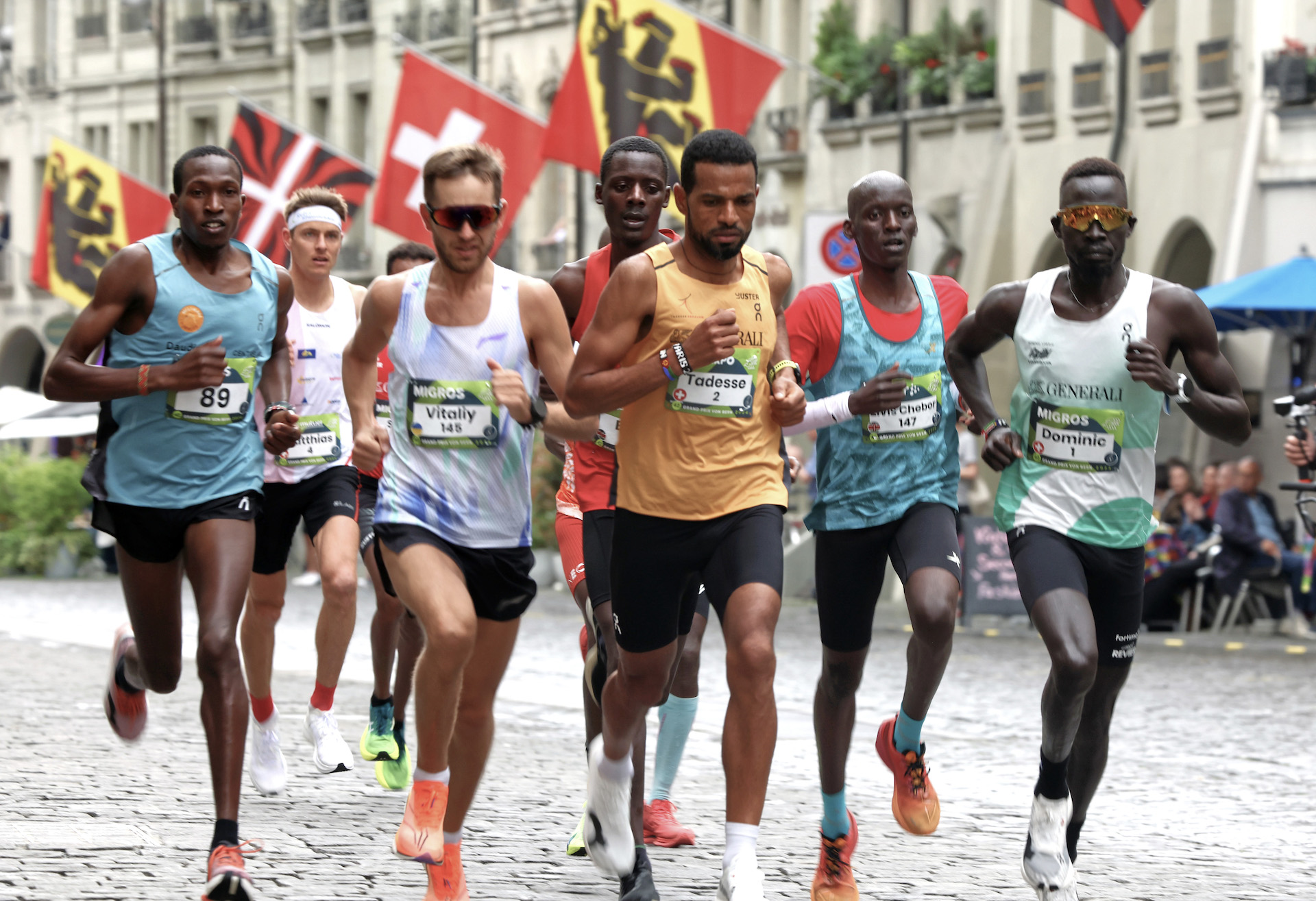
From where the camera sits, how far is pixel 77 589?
1009 inches

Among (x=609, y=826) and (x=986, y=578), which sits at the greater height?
(x=609, y=826)

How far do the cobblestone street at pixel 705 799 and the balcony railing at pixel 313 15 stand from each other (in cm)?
3688

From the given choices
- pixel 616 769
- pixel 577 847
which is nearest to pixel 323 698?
pixel 577 847

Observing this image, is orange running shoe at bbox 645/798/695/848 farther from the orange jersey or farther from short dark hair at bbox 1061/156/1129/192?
short dark hair at bbox 1061/156/1129/192

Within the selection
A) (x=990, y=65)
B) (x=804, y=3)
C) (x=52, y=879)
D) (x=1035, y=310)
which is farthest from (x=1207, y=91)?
(x=52, y=879)

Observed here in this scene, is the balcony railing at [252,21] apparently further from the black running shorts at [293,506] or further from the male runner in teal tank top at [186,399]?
the male runner in teal tank top at [186,399]

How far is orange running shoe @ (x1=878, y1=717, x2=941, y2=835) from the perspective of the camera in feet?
24.2

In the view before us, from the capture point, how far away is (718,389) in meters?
6.48

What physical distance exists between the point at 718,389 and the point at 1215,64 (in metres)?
19.5

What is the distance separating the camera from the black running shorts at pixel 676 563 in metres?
6.40

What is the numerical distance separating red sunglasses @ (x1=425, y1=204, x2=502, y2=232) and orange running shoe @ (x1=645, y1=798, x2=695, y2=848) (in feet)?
7.75

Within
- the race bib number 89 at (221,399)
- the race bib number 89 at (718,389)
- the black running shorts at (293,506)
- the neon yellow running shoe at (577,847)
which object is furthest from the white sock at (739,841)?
the black running shorts at (293,506)

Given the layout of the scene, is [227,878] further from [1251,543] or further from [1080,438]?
[1251,543]

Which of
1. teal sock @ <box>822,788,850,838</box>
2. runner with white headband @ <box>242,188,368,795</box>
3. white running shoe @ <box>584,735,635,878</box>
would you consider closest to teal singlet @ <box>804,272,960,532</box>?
teal sock @ <box>822,788,850,838</box>
